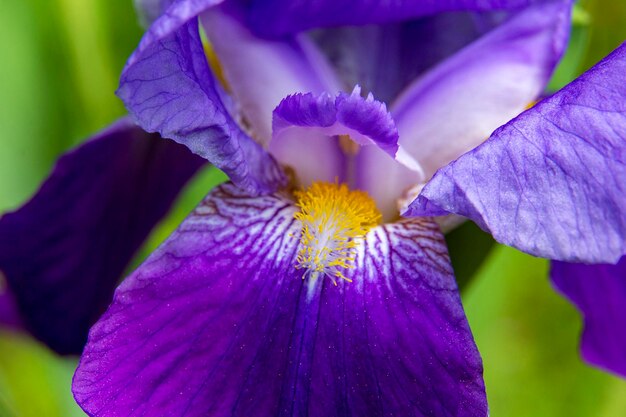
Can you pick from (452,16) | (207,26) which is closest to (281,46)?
(207,26)

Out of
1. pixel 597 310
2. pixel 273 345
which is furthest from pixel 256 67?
pixel 597 310

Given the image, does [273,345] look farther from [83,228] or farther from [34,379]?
[34,379]

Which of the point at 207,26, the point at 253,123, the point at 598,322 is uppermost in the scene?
the point at 207,26

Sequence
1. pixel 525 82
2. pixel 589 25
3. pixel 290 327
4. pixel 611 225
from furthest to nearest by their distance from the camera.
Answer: pixel 589 25, pixel 525 82, pixel 290 327, pixel 611 225

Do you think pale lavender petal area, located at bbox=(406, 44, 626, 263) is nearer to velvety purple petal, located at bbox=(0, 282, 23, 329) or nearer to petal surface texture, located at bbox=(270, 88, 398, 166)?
petal surface texture, located at bbox=(270, 88, 398, 166)

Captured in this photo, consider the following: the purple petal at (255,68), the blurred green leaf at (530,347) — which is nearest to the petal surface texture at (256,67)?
the purple petal at (255,68)

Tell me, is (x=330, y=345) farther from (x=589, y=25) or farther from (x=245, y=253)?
(x=589, y=25)
